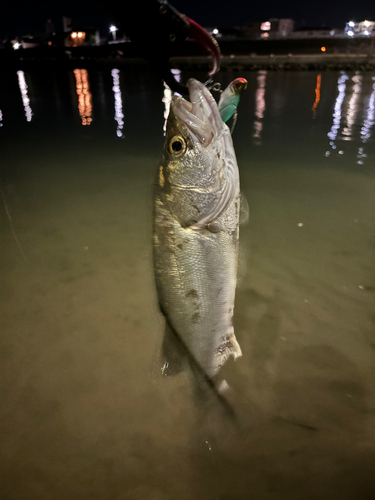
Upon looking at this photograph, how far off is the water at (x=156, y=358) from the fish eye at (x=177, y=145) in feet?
1.33

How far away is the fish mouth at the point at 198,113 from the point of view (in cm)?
165

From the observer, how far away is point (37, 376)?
2.54 metres

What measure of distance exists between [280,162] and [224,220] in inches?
228

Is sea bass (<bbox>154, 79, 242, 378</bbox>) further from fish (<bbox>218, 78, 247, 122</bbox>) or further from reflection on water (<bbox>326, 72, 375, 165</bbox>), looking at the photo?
reflection on water (<bbox>326, 72, 375, 165</bbox>)

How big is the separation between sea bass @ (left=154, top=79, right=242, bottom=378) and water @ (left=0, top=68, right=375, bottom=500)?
27cm

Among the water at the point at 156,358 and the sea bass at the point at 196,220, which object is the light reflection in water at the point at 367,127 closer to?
the water at the point at 156,358

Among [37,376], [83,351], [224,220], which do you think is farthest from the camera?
[83,351]

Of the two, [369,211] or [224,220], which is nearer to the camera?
[224,220]

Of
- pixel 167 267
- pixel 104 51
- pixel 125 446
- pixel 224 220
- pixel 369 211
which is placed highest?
pixel 104 51

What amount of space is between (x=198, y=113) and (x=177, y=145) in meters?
0.19

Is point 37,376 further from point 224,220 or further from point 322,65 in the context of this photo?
point 322,65

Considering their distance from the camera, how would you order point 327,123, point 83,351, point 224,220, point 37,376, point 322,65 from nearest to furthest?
1. point 224,220
2. point 37,376
3. point 83,351
4. point 327,123
5. point 322,65

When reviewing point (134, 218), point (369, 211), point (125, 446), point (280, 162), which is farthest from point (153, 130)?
point (125, 446)

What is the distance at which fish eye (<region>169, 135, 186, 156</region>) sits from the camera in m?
1.69
